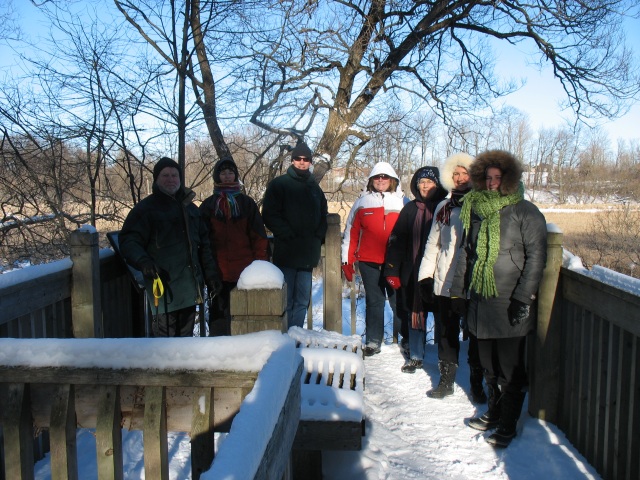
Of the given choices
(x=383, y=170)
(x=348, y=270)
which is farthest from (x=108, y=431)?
(x=383, y=170)

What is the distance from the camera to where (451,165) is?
3.96 metres

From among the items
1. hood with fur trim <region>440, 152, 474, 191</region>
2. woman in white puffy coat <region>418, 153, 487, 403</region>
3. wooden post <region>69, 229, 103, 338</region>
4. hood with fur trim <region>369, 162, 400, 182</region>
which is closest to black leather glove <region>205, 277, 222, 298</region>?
wooden post <region>69, 229, 103, 338</region>

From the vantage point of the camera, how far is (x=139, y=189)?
21.3 feet

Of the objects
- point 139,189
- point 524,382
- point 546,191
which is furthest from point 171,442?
point 546,191

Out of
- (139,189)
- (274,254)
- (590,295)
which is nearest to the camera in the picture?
(590,295)

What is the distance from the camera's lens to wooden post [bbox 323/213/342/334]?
4852 mm

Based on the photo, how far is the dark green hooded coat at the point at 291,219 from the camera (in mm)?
4465

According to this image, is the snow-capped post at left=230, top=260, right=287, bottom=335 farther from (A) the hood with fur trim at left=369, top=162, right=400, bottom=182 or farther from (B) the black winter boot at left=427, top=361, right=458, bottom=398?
(A) the hood with fur trim at left=369, top=162, right=400, bottom=182

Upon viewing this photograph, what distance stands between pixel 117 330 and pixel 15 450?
2.38 m

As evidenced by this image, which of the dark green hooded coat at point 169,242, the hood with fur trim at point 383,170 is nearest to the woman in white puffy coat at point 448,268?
the hood with fur trim at point 383,170

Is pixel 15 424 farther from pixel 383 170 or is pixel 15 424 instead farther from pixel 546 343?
pixel 383 170

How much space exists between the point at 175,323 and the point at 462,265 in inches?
85.0

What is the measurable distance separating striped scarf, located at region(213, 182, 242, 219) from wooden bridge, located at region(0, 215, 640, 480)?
35.1 inches

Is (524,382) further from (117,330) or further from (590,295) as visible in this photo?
(117,330)
